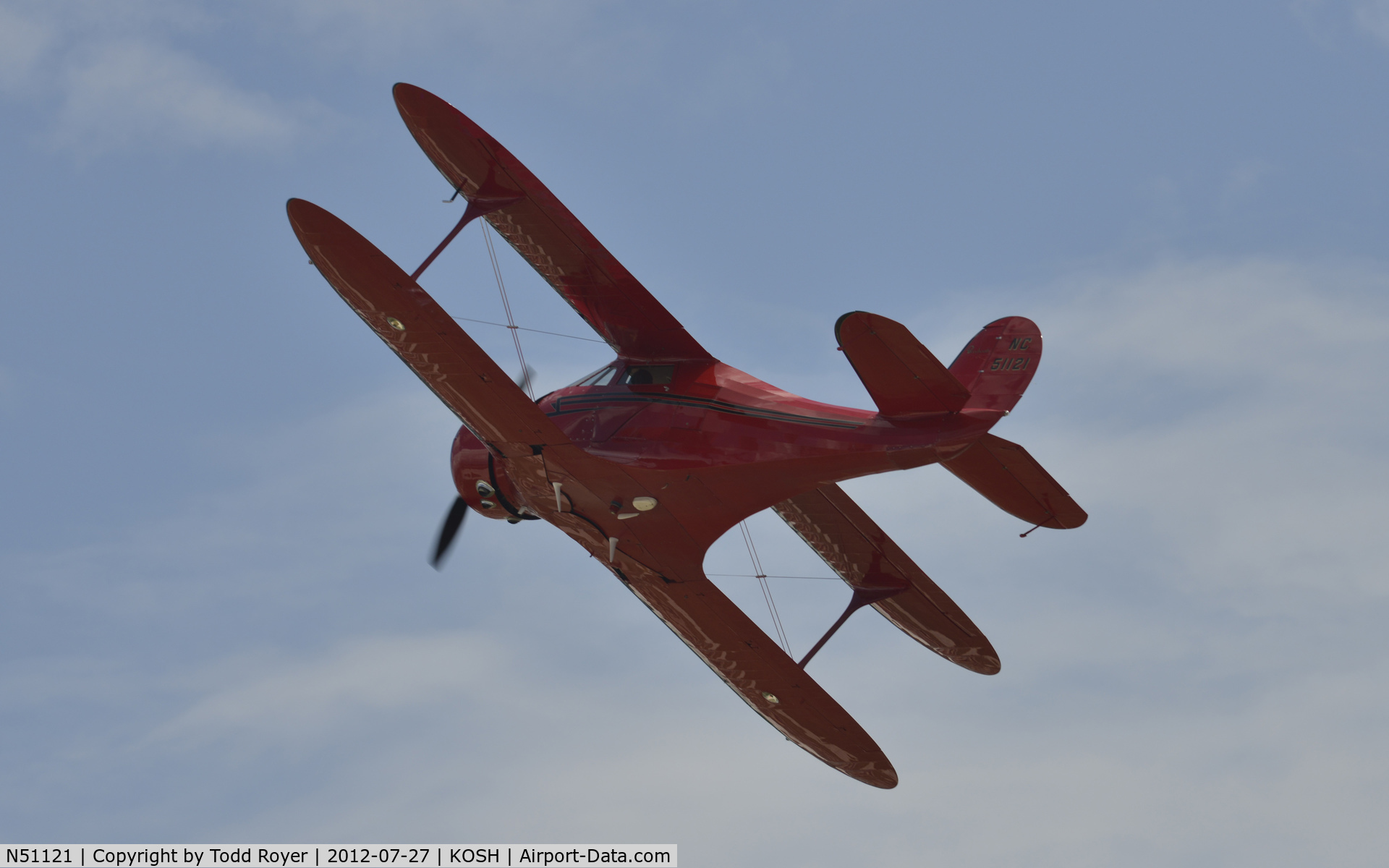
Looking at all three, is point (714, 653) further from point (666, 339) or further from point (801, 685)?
point (666, 339)

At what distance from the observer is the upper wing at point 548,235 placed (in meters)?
16.3

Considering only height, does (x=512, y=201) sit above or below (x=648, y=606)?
above

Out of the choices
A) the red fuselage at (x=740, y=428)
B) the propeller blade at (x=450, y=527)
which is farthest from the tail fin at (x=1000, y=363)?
the propeller blade at (x=450, y=527)

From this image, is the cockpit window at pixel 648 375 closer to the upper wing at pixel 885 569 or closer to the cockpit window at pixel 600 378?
the cockpit window at pixel 600 378

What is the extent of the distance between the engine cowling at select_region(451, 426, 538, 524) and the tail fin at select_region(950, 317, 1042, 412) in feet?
19.7

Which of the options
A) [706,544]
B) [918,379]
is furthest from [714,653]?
[918,379]

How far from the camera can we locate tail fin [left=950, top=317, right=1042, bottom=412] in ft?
52.1

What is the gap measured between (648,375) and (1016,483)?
179 inches

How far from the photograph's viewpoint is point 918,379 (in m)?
15.4

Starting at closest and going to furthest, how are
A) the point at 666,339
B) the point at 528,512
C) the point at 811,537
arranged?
the point at 666,339 → the point at 528,512 → the point at 811,537

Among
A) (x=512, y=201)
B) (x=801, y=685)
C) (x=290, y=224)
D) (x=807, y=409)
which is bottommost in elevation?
(x=801, y=685)

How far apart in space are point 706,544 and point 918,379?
13.1 ft

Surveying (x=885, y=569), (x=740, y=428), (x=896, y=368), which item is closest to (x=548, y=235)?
(x=740, y=428)

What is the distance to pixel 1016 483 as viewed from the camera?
17109 millimetres
